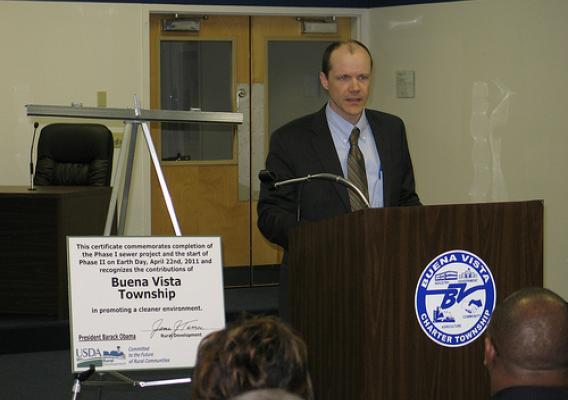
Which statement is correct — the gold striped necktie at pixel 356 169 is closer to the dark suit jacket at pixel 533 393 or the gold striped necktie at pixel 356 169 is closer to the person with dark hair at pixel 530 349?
the person with dark hair at pixel 530 349

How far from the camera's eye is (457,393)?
2.75 metres

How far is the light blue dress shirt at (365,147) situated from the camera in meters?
3.43

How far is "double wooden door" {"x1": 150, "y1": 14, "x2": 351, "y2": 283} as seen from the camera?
318 inches

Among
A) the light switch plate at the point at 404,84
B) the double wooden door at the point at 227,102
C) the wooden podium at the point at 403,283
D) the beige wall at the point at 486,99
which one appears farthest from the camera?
the double wooden door at the point at 227,102

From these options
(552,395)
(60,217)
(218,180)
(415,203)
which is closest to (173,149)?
(218,180)

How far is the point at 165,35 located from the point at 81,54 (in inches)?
28.3

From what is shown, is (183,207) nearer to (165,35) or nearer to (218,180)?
(218,180)

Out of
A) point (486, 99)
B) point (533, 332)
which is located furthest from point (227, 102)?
point (533, 332)

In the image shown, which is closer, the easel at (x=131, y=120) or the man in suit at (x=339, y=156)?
the man in suit at (x=339, y=156)

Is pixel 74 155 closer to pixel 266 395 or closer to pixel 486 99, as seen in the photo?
pixel 486 99

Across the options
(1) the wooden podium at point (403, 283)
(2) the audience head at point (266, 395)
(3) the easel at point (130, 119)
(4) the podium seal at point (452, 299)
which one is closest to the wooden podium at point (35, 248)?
(3) the easel at point (130, 119)

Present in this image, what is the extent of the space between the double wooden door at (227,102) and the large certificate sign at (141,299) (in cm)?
447

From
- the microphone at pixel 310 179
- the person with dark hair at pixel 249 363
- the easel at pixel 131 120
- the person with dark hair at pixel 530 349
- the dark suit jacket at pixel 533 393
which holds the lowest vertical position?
the dark suit jacket at pixel 533 393
